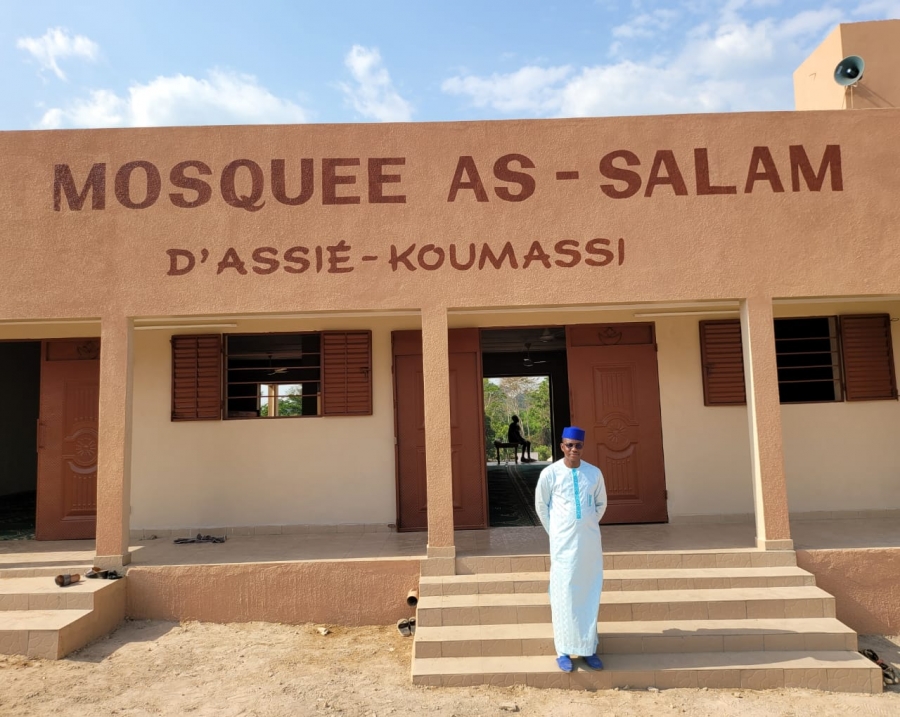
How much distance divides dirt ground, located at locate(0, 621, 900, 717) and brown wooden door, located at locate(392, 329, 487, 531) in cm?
224

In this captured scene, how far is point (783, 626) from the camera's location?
17.2 feet

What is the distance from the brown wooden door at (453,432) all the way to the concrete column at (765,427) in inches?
114

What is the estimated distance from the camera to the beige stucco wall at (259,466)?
7.79 metres

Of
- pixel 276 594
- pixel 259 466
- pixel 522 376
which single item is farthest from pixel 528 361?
pixel 276 594

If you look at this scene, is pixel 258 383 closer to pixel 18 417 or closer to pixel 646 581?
pixel 646 581

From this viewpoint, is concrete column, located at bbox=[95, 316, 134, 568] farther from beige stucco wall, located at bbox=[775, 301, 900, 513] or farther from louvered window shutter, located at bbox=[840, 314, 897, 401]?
louvered window shutter, located at bbox=[840, 314, 897, 401]

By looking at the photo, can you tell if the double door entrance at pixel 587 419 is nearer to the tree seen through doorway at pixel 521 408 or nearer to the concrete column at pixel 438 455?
the concrete column at pixel 438 455

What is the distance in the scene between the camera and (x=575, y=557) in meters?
4.79

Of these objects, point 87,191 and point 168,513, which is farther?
point 168,513

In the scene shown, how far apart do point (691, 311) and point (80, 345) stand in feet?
22.4

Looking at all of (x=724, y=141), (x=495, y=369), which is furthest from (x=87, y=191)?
(x=495, y=369)

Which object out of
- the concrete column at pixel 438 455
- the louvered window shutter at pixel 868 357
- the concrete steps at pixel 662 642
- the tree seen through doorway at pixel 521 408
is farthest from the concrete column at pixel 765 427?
the tree seen through doorway at pixel 521 408

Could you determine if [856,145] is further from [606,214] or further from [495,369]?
[495,369]

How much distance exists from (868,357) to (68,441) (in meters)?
A: 9.13
